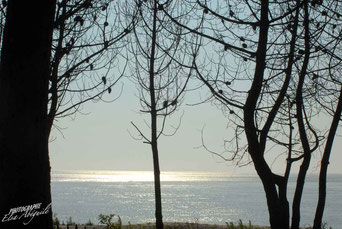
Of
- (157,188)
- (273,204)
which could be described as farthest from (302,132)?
(157,188)

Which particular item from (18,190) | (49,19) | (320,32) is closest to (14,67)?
(49,19)

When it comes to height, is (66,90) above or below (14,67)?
above

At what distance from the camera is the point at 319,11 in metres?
11.5

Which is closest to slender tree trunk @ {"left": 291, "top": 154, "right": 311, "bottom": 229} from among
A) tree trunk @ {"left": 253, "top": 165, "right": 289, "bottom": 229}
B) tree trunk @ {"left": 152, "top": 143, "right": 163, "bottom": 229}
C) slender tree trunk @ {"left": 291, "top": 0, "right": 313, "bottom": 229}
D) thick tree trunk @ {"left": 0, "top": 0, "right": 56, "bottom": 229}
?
slender tree trunk @ {"left": 291, "top": 0, "right": 313, "bottom": 229}

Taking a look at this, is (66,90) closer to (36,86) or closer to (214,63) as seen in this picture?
(214,63)

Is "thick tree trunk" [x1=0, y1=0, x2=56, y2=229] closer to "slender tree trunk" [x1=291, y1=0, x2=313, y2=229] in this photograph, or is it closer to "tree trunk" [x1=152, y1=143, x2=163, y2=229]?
"slender tree trunk" [x1=291, y1=0, x2=313, y2=229]

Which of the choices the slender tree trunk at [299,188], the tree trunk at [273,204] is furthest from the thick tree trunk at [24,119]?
the slender tree trunk at [299,188]

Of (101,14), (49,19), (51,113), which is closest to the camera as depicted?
(49,19)

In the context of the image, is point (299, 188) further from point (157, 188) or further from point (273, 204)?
point (157, 188)

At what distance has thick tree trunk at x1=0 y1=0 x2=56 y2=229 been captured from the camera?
568cm

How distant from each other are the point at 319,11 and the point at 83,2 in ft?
17.0

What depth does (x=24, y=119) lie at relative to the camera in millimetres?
5703

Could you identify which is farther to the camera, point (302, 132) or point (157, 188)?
point (157, 188)

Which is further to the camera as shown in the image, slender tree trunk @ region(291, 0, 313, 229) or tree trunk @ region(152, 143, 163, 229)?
tree trunk @ region(152, 143, 163, 229)
